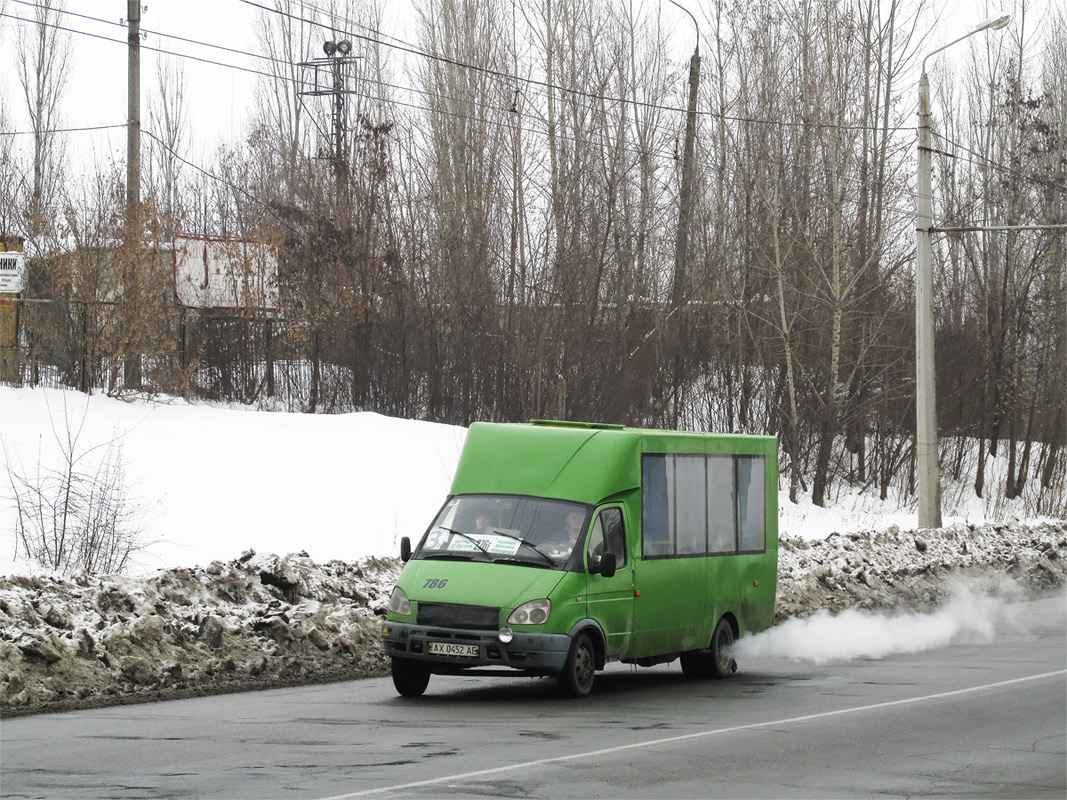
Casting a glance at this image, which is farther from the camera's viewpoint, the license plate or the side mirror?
the side mirror

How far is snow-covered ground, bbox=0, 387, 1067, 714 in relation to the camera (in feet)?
44.3

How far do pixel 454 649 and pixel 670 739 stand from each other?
2.56m

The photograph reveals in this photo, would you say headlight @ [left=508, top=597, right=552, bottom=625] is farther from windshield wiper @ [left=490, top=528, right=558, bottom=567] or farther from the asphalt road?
the asphalt road

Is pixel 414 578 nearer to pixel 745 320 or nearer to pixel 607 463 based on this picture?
pixel 607 463

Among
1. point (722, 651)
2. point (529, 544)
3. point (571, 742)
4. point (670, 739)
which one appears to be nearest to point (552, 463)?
point (529, 544)

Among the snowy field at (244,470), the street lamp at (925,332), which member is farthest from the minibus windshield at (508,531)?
the street lamp at (925,332)

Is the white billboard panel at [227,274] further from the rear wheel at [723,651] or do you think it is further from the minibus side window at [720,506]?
the rear wheel at [723,651]

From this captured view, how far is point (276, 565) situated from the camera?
55.2 feet

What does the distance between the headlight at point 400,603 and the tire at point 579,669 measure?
150 cm

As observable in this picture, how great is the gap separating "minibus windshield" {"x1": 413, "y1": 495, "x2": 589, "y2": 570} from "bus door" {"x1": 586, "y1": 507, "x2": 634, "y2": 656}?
22cm

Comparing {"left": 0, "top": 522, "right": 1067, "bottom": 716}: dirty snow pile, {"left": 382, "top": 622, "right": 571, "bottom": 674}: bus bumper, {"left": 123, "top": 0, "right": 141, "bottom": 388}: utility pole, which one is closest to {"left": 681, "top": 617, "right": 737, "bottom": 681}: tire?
{"left": 382, "top": 622, "right": 571, "bottom": 674}: bus bumper

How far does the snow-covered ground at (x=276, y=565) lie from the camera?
13.5m

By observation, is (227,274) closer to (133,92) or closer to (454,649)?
(133,92)

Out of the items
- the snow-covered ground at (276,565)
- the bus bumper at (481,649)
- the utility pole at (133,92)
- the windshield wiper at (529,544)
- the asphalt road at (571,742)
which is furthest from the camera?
the utility pole at (133,92)
